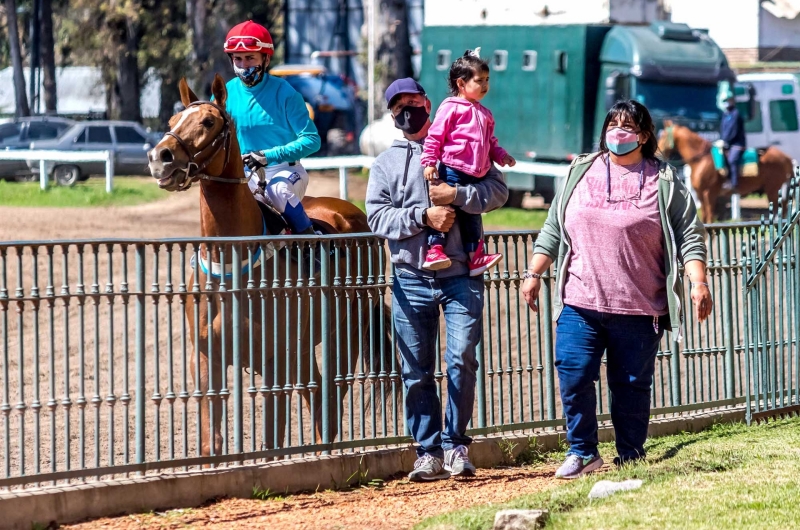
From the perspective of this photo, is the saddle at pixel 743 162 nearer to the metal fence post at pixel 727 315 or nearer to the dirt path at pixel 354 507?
the metal fence post at pixel 727 315

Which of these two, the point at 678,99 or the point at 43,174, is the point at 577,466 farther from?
the point at 43,174

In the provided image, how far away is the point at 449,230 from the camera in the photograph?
7.07 meters

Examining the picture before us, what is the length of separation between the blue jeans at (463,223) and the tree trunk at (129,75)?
133 ft

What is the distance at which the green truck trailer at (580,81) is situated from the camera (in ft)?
82.3

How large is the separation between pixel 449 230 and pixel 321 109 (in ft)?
112

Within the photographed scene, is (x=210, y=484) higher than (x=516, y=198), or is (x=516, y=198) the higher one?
(x=516, y=198)

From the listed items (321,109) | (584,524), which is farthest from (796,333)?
(321,109)

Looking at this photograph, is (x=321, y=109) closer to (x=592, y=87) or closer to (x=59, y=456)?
(x=592, y=87)

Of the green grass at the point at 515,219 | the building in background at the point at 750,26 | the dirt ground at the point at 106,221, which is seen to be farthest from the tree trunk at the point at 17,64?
the green grass at the point at 515,219

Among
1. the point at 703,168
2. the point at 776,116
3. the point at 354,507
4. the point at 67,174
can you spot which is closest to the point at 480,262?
the point at 354,507

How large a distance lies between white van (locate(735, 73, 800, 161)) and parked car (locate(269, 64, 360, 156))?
15.6 meters

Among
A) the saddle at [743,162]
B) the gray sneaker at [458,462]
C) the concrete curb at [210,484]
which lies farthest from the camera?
the saddle at [743,162]

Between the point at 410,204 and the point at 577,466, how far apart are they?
5.62 feet

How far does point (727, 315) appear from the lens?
29.5ft
